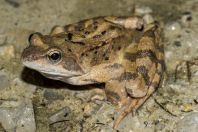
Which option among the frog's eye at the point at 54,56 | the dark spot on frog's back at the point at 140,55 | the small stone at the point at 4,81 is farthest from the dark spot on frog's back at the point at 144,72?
the small stone at the point at 4,81

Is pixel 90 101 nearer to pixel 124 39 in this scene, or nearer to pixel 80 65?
pixel 80 65

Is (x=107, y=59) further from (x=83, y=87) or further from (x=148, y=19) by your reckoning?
(x=148, y=19)

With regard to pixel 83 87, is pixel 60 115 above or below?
below

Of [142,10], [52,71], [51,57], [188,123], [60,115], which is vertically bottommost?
[188,123]

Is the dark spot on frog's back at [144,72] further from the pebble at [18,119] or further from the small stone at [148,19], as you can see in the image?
the pebble at [18,119]

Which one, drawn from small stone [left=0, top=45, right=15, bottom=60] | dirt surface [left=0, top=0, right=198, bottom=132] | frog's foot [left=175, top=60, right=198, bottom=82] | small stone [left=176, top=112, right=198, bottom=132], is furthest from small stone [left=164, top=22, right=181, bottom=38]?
small stone [left=0, top=45, right=15, bottom=60]

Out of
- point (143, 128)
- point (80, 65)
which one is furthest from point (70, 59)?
point (143, 128)

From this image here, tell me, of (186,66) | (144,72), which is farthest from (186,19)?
(144,72)
